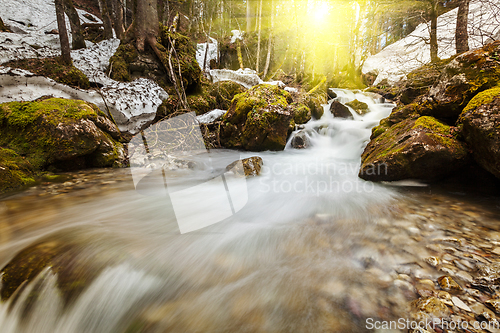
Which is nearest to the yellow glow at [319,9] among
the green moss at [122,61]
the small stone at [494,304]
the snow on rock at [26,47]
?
the green moss at [122,61]

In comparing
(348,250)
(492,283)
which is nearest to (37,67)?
(348,250)

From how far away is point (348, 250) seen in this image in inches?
80.4

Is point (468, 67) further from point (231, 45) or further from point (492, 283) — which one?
point (231, 45)

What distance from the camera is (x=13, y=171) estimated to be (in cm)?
327

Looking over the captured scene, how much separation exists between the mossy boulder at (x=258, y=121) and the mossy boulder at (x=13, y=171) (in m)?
4.84

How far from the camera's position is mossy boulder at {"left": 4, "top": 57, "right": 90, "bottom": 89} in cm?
585

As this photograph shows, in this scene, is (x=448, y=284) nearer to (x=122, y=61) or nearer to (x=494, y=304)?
(x=494, y=304)

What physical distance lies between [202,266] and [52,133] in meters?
4.23

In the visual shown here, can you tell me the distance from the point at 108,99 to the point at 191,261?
5810mm

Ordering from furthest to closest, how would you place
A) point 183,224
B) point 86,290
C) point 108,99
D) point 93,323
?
point 108,99 → point 183,224 → point 86,290 → point 93,323

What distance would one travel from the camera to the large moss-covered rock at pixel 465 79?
3.03 m

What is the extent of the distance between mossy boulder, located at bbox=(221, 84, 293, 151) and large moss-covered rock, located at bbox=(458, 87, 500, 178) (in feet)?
13.7

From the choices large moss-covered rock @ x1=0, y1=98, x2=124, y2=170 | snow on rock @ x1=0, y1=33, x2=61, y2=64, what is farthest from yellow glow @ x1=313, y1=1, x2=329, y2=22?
large moss-covered rock @ x1=0, y1=98, x2=124, y2=170

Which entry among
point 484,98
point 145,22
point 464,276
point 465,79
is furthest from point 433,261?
point 145,22
